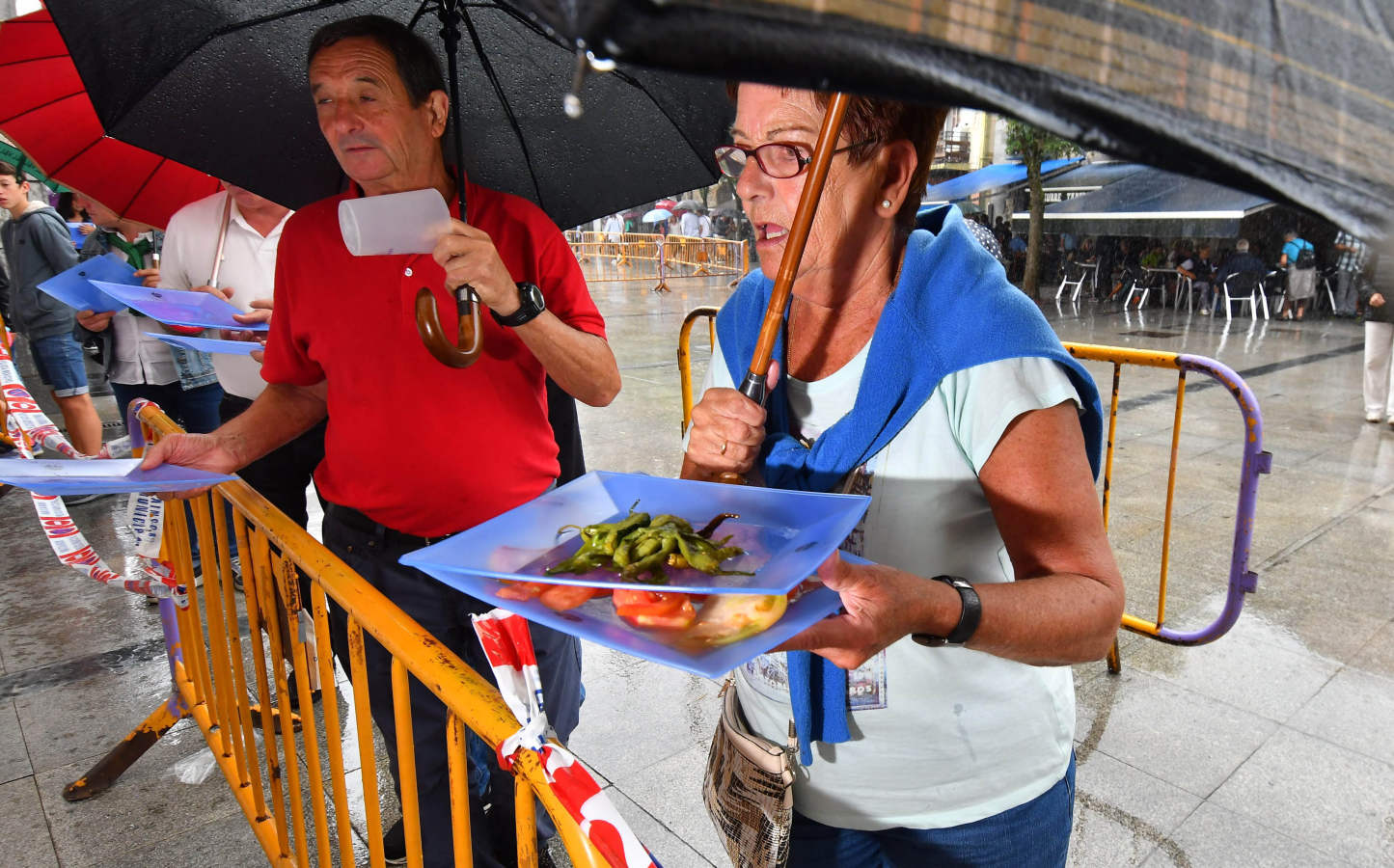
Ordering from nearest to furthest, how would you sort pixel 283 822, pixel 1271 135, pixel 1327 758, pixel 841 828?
pixel 1271 135, pixel 841 828, pixel 283 822, pixel 1327 758

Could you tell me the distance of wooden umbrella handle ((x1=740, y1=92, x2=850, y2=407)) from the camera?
3.79 feet

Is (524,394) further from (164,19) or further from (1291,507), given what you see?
(1291,507)

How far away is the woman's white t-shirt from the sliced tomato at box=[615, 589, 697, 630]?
39 centimetres

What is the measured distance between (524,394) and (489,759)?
1096mm

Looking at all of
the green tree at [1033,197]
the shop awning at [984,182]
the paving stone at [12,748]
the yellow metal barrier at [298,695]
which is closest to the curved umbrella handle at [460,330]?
the yellow metal barrier at [298,695]

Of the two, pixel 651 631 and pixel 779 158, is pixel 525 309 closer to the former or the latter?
pixel 779 158

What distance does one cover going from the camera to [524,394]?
7.25 ft

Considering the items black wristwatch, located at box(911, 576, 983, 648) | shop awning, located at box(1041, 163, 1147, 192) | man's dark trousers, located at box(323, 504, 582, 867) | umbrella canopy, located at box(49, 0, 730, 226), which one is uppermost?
shop awning, located at box(1041, 163, 1147, 192)

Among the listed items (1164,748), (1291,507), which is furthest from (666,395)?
(1164,748)

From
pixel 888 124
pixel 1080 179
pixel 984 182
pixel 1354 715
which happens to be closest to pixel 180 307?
pixel 888 124

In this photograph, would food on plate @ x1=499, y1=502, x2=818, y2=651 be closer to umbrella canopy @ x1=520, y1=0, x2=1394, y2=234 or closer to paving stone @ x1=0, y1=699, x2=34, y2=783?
umbrella canopy @ x1=520, y1=0, x2=1394, y2=234

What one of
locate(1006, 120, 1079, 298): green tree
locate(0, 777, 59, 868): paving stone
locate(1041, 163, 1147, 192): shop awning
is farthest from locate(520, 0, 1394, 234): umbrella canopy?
locate(1041, 163, 1147, 192): shop awning

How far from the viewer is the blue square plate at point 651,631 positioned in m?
0.91

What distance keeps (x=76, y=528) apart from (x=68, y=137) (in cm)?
168
